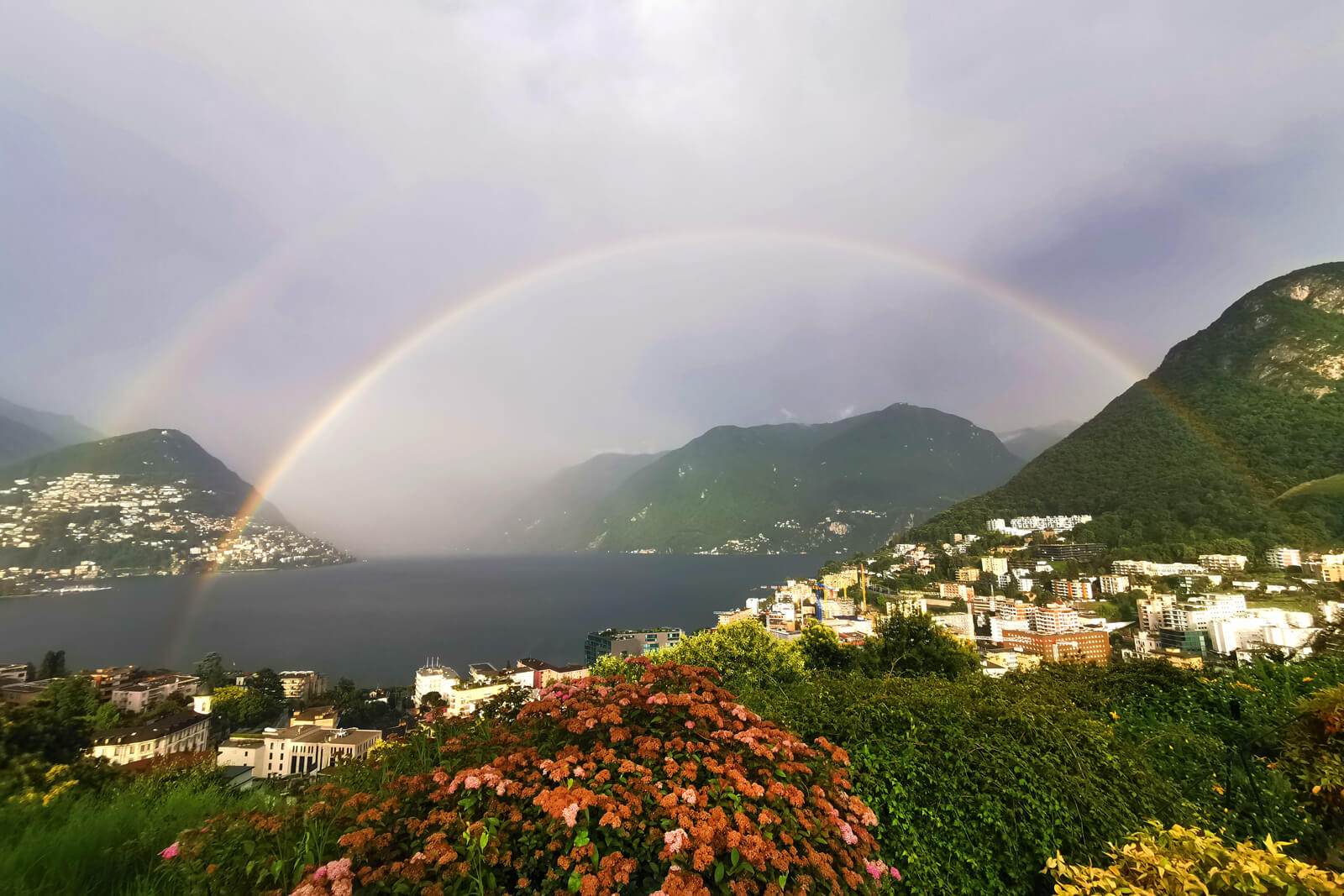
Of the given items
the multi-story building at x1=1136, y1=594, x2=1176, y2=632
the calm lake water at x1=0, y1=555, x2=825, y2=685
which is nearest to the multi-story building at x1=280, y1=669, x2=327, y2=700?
the calm lake water at x1=0, y1=555, x2=825, y2=685

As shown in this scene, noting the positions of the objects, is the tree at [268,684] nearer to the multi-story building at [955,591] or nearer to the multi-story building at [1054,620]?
the multi-story building at [1054,620]

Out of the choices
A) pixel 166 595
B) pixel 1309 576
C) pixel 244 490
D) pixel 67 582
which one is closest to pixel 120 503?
pixel 67 582

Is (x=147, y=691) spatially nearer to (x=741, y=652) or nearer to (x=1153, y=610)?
(x=741, y=652)

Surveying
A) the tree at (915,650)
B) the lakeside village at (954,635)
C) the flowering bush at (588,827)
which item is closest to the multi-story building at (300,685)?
the lakeside village at (954,635)

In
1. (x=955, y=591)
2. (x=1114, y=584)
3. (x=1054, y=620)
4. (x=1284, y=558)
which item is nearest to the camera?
(x=1054, y=620)

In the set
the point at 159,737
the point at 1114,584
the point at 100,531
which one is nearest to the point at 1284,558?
the point at 1114,584
